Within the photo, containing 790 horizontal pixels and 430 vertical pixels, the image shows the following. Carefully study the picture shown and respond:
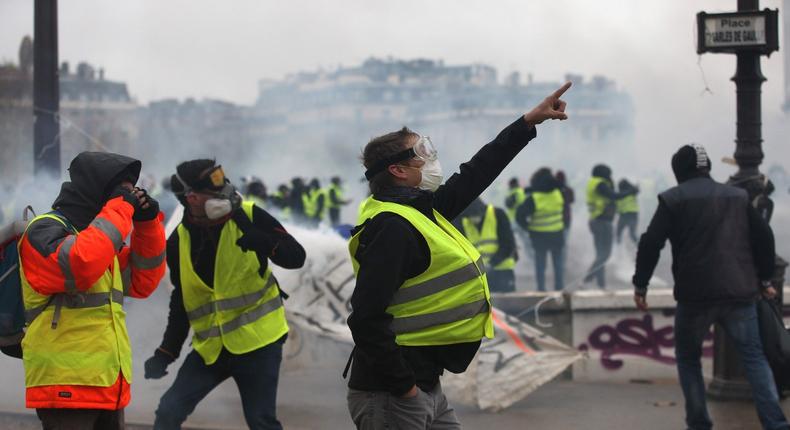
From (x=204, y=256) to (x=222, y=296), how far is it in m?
0.20

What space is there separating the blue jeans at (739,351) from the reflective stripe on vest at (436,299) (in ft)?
9.08

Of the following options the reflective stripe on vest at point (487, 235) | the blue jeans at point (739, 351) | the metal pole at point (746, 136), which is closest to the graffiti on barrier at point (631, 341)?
the metal pole at point (746, 136)

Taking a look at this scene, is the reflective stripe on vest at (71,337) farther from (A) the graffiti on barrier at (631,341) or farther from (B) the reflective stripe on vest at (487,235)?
(B) the reflective stripe on vest at (487,235)

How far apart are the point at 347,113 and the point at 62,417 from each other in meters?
74.9

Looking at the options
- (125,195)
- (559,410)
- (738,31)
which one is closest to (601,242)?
(559,410)

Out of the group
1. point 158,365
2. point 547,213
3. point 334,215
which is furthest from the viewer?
point 334,215

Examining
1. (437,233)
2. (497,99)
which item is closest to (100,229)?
(437,233)

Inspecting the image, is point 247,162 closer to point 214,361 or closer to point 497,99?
point 497,99

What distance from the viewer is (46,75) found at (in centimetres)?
788

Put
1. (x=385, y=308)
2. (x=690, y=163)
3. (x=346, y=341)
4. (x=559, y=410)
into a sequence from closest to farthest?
1. (x=385, y=308)
2. (x=690, y=163)
3. (x=559, y=410)
4. (x=346, y=341)

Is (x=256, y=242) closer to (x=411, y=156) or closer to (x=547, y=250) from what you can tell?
(x=411, y=156)

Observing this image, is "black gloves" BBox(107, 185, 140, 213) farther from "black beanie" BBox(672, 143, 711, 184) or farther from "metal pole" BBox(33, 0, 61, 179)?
"metal pole" BBox(33, 0, 61, 179)

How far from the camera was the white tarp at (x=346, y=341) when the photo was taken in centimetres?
672

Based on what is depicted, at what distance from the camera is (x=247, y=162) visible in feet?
217
